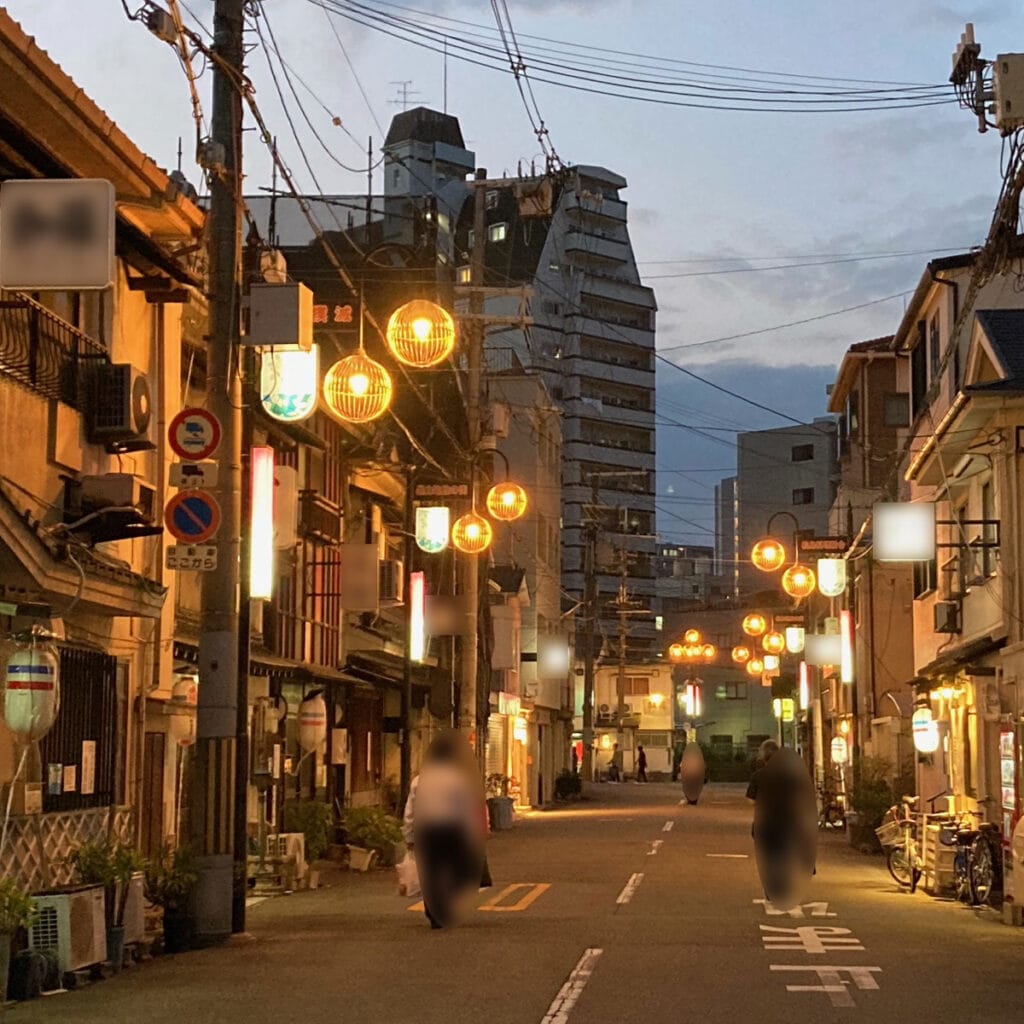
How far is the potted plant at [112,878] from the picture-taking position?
49.5 ft

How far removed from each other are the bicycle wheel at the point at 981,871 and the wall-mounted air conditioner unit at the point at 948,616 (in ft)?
22.7

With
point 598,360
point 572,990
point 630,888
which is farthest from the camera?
point 598,360

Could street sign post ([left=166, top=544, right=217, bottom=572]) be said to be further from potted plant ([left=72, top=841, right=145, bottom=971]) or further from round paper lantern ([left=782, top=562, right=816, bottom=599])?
round paper lantern ([left=782, top=562, right=816, bottom=599])

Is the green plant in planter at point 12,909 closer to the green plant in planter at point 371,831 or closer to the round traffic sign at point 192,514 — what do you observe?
the round traffic sign at point 192,514

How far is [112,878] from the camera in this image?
50.2 ft

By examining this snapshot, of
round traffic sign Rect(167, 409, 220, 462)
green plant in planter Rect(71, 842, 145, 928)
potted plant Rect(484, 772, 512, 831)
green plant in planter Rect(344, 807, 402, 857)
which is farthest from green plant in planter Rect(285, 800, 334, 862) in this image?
potted plant Rect(484, 772, 512, 831)

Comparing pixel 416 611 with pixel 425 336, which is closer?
pixel 425 336

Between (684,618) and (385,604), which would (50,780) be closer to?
(385,604)

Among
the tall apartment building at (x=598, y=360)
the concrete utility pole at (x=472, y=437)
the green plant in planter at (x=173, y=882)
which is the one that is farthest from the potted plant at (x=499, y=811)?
the tall apartment building at (x=598, y=360)

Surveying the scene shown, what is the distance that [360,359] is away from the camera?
2248cm

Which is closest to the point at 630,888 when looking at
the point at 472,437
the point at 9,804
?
the point at 9,804

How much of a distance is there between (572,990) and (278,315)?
8054mm

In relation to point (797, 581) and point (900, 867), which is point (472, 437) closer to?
point (797, 581)

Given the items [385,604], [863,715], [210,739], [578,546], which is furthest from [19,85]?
[578,546]
